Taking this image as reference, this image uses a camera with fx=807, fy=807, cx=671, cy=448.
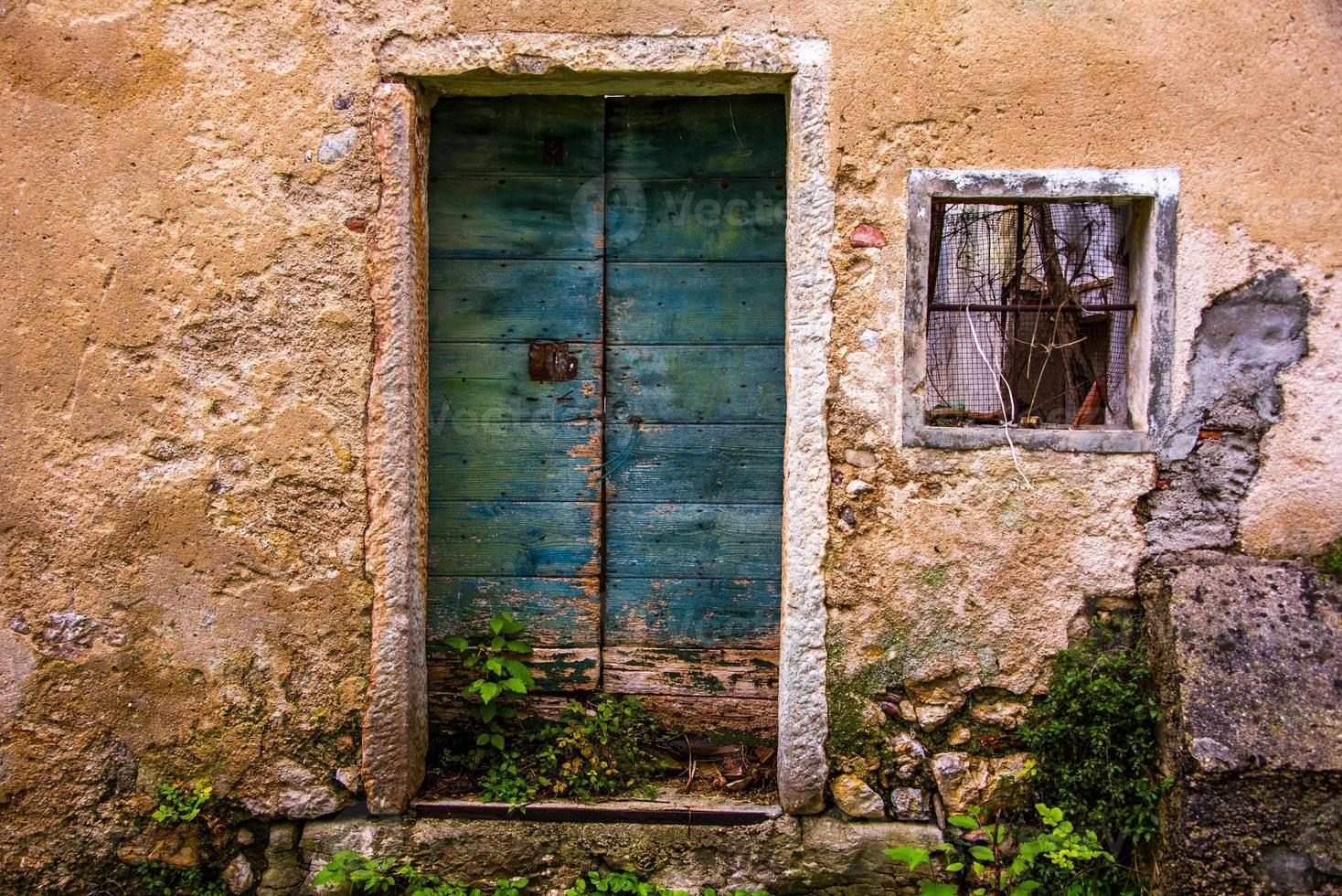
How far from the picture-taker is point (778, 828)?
2.17 m

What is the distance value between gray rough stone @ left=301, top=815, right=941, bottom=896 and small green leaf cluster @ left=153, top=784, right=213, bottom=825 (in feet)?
0.93

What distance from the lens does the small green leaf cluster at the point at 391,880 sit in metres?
2.10

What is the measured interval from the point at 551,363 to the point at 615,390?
0.21 meters

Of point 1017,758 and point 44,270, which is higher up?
point 44,270

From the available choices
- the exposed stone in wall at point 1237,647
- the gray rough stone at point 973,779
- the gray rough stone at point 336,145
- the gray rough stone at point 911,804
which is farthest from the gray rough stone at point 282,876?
the exposed stone in wall at point 1237,647

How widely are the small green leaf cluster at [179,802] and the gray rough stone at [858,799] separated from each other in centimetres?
170

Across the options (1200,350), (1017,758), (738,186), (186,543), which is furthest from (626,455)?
(1200,350)

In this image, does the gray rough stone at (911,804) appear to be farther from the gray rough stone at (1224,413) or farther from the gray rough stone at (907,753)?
the gray rough stone at (1224,413)

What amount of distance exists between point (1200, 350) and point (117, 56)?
2932mm

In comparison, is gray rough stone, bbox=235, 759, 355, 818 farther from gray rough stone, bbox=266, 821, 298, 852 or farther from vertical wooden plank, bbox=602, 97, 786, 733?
vertical wooden plank, bbox=602, 97, 786, 733

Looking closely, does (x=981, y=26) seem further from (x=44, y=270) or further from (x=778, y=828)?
(x=44, y=270)

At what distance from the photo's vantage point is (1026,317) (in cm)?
228

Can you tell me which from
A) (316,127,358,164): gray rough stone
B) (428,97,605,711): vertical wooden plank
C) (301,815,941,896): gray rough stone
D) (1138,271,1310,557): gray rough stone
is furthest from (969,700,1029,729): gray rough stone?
(316,127,358,164): gray rough stone

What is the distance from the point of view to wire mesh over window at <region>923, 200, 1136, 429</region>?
88.5 inches
